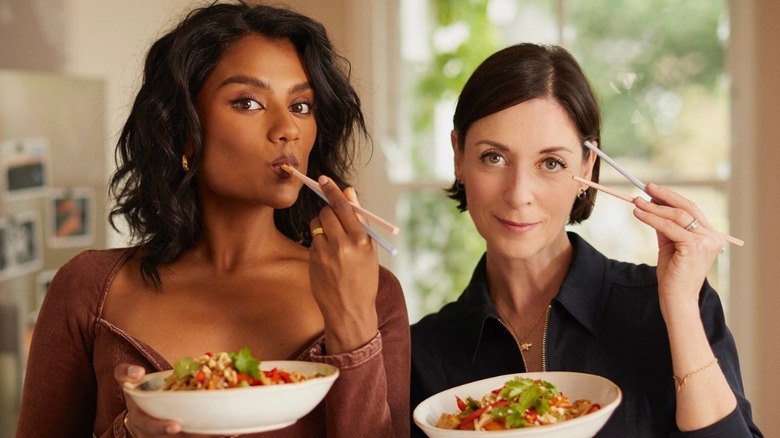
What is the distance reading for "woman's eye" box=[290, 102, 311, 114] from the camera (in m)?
1.76

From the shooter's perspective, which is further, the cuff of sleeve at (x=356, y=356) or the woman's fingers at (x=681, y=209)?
the woman's fingers at (x=681, y=209)

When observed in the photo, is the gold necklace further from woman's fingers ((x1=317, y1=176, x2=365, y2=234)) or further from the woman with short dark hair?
woman's fingers ((x1=317, y1=176, x2=365, y2=234))

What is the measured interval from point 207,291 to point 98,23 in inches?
91.9

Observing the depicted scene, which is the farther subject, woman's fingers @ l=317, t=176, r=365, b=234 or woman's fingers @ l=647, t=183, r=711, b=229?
woman's fingers @ l=647, t=183, r=711, b=229

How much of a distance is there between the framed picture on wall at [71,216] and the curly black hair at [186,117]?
1811mm

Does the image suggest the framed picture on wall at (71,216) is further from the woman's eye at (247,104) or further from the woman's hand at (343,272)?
the woman's hand at (343,272)

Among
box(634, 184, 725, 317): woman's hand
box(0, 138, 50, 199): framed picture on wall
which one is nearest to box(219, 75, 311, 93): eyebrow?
box(634, 184, 725, 317): woman's hand

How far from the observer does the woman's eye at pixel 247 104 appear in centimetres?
171

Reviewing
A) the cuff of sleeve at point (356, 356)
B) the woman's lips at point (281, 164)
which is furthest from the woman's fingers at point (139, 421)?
the woman's lips at point (281, 164)

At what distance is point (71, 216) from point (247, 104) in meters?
2.17

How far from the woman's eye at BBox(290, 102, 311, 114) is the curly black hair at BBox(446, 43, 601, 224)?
0.36m

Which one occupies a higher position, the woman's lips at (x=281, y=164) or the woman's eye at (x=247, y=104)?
the woman's eye at (x=247, y=104)

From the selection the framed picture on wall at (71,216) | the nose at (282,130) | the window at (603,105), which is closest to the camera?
the nose at (282,130)

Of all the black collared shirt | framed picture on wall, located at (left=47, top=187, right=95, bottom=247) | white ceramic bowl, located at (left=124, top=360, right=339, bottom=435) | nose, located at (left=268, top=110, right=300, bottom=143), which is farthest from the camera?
framed picture on wall, located at (left=47, top=187, right=95, bottom=247)
